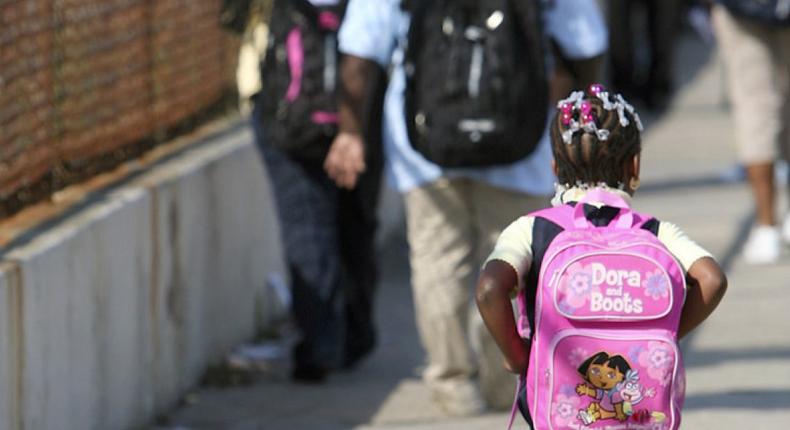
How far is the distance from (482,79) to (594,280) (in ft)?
6.44

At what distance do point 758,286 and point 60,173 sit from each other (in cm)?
360

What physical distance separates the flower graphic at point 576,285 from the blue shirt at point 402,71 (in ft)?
6.56

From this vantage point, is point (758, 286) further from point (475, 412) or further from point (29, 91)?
point (29, 91)

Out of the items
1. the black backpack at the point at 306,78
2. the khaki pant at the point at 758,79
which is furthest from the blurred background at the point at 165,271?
the khaki pant at the point at 758,79

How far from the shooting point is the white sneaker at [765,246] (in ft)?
29.6

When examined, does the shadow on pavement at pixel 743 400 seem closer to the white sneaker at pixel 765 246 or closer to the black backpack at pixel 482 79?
the black backpack at pixel 482 79

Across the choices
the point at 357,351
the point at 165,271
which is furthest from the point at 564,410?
the point at 357,351

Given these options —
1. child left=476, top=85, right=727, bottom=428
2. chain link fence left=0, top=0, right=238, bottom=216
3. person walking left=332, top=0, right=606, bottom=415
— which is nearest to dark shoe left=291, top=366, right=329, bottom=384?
person walking left=332, top=0, right=606, bottom=415

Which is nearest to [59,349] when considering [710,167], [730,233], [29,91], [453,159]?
[29,91]

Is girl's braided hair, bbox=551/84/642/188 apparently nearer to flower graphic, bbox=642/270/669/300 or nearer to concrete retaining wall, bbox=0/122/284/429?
flower graphic, bbox=642/270/669/300

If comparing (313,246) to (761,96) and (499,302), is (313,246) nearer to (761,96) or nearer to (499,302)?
(761,96)

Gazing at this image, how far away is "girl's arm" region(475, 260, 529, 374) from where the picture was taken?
4082mm

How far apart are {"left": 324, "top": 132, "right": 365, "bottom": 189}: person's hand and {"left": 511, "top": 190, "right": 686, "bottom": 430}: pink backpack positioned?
2.22 m

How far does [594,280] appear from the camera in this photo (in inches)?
157
